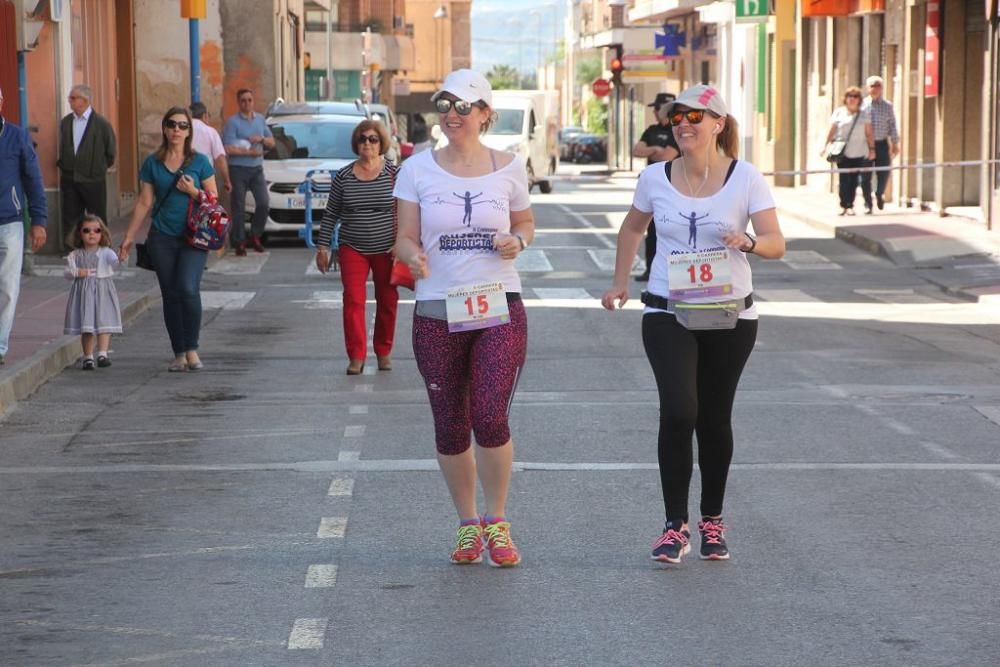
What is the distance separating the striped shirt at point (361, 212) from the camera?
13.1 metres

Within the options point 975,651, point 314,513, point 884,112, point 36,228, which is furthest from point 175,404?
point 884,112

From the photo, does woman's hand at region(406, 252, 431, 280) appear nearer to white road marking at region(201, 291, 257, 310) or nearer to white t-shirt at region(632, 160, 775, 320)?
white t-shirt at region(632, 160, 775, 320)

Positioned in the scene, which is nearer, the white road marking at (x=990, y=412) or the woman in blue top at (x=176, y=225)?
the white road marking at (x=990, y=412)

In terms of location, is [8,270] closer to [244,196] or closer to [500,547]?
[500,547]

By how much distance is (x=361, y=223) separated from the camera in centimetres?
1318

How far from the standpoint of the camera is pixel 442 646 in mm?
6133

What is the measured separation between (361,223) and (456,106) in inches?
235

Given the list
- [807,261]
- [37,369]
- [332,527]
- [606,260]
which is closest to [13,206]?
[37,369]

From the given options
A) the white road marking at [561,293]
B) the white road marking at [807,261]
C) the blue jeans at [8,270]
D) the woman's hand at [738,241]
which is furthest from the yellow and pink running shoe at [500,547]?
the white road marking at [807,261]

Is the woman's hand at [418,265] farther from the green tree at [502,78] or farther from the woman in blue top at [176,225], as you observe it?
the green tree at [502,78]

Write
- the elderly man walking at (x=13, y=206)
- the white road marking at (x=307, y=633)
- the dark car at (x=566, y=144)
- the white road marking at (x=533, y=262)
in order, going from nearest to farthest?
the white road marking at (x=307, y=633) → the elderly man walking at (x=13, y=206) → the white road marking at (x=533, y=262) → the dark car at (x=566, y=144)

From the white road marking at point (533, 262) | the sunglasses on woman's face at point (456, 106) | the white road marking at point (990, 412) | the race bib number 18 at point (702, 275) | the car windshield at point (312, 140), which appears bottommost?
the white road marking at point (990, 412)

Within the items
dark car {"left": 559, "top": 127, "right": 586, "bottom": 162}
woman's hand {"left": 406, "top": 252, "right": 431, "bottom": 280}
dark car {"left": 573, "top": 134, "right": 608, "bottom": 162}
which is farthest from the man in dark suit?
dark car {"left": 559, "top": 127, "right": 586, "bottom": 162}

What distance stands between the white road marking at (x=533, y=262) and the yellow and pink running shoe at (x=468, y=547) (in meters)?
14.3
